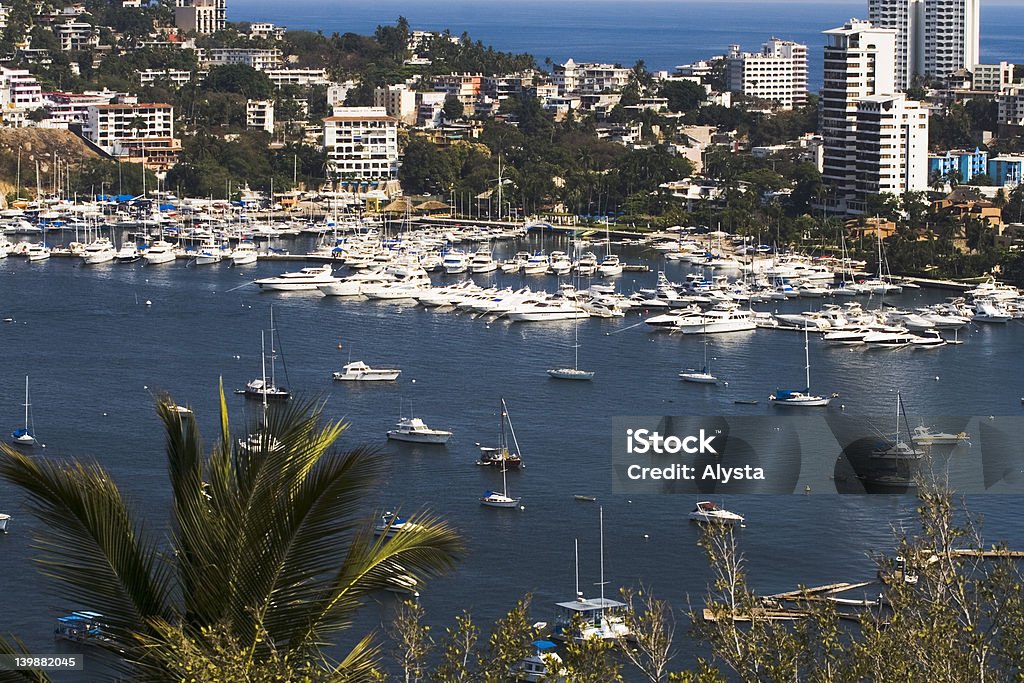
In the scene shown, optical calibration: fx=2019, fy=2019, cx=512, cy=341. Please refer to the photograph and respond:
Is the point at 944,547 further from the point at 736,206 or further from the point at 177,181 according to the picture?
the point at 177,181

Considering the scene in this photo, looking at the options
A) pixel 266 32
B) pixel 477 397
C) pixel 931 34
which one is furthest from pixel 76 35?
pixel 477 397

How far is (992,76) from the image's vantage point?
4100cm

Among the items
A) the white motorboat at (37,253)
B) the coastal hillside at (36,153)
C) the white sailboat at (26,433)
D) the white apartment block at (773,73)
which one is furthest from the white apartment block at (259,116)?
the white sailboat at (26,433)

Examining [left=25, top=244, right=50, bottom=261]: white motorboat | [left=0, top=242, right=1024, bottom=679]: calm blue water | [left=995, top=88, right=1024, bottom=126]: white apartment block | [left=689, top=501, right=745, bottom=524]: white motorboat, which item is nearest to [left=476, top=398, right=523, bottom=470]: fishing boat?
[left=0, top=242, right=1024, bottom=679]: calm blue water

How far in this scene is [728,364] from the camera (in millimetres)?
19594

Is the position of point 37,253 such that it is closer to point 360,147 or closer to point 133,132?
point 133,132

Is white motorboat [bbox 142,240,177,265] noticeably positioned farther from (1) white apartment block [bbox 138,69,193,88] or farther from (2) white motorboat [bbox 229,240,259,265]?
(1) white apartment block [bbox 138,69,193,88]

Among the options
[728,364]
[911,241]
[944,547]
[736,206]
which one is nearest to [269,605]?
[944,547]

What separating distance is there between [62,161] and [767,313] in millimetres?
16807

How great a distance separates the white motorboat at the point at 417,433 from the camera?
15141mm

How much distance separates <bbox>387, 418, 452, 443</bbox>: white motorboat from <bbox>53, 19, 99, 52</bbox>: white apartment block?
30.9 meters

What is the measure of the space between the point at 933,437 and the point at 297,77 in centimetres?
Answer: 3082

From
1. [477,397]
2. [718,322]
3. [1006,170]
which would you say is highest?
[1006,170]

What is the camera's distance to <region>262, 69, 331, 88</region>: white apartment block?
143ft
